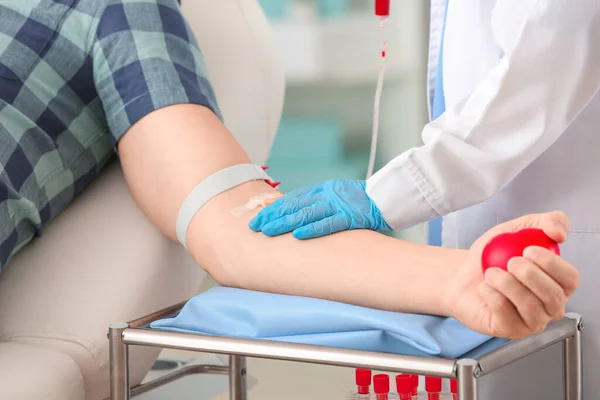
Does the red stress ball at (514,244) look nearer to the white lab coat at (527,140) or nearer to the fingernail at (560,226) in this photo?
the fingernail at (560,226)

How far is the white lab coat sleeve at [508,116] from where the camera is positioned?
1.10m

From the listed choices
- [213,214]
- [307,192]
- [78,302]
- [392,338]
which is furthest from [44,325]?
[392,338]

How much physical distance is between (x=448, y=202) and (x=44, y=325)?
61 cm

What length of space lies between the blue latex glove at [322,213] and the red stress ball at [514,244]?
30 centimetres

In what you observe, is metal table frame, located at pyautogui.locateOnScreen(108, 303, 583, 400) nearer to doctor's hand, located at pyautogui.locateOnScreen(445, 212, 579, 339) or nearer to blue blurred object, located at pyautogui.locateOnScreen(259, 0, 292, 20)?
doctor's hand, located at pyautogui.locateOnScreen(445, 212, 579, 339)

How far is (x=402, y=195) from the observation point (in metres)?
1.14

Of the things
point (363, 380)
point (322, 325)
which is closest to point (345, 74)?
point (363, 380)

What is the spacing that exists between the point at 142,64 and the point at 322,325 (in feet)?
1.85

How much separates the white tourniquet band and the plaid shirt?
15 cm

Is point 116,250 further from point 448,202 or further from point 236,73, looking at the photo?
point 448,202

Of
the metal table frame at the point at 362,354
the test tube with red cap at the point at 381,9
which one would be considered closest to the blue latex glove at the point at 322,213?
the metal table frame at the point at 362,354

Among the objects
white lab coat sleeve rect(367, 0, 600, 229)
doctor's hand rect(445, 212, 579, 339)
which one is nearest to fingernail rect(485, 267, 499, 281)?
doctor's hand rect(445, 212, 579, 339)

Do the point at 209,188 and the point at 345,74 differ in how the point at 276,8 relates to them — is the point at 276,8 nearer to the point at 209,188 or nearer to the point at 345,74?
the point at 345,74

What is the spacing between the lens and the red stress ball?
0.84 m
